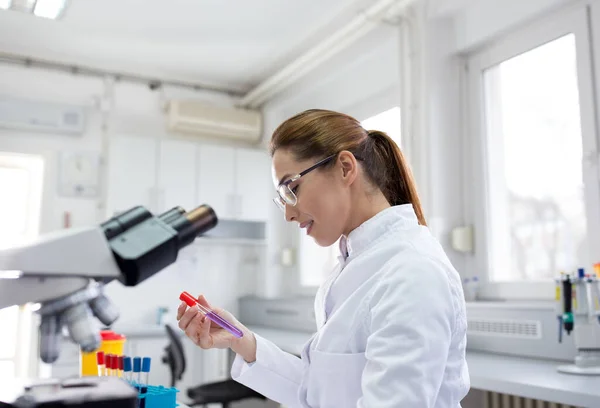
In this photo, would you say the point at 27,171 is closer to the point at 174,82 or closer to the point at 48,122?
the point at 48,122

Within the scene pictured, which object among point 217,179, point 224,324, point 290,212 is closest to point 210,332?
point 224,324

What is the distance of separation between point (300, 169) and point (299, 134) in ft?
0.23

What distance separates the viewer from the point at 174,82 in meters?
5.11

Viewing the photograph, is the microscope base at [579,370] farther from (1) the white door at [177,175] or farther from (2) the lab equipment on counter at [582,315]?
(1) the white door at [177,175]

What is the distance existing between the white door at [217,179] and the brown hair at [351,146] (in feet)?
12.0

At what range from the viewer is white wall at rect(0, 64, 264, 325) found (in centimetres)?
455

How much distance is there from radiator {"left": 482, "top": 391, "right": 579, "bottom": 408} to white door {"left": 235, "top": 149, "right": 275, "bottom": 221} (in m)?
2.75

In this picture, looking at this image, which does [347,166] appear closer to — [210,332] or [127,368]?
[210,332]

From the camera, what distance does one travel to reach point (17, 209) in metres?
4.59

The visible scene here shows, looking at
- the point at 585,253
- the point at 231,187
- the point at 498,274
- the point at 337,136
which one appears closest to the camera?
the point at 337,136

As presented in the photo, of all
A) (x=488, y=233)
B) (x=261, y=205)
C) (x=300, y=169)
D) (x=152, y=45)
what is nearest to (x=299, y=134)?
(x=300, y=169)

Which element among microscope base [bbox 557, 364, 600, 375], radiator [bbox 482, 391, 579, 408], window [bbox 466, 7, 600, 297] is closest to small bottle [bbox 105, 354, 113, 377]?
microscope base [bbox 557, 364, 600, 375]

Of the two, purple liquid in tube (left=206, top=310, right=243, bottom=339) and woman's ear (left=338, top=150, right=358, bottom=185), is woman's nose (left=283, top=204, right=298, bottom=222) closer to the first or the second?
woman's ear (left=338, top=150, right=358, bottom=185)

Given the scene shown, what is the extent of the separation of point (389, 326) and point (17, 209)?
4.40m
